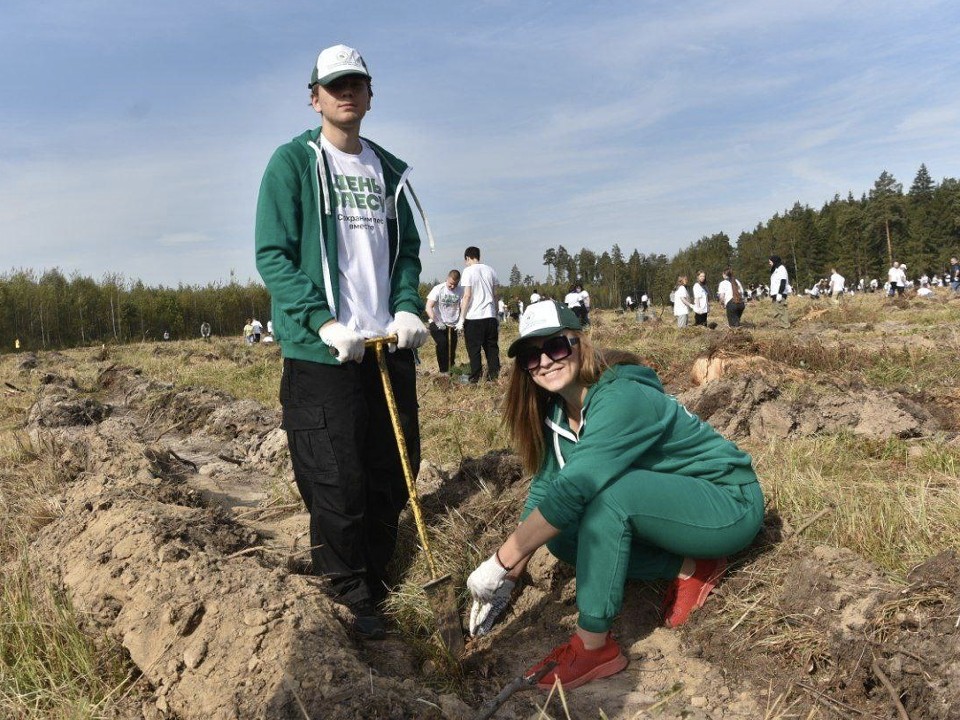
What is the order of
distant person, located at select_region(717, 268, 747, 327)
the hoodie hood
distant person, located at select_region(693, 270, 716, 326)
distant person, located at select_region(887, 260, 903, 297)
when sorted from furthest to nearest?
distant person, located at select_region(887, 260, 903, 297) → distant person, located at select_region(693, 270, 716, 326) → distant person, located at select_region(717, 268, 747, 327) → the hoodie hood

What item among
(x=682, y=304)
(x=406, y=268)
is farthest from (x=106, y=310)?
(x=406, y=268)

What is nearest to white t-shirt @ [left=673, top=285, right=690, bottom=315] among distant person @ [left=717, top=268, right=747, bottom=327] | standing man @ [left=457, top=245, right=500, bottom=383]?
distant person @ [left=717, top=268, right=747, bottom=327]

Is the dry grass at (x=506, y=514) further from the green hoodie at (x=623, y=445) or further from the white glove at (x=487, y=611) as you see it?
the green hoodie at (x=623, y=445)

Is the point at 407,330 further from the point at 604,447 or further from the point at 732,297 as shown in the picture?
the point at 732,297

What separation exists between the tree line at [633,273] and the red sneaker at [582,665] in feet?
56.6

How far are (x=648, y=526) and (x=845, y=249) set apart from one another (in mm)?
82427

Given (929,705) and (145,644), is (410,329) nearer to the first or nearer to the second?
(145,644)

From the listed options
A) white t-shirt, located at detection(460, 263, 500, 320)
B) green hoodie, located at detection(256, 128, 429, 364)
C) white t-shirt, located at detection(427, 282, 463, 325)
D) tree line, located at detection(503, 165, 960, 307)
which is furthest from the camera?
tree line, located at detection(503, 165, 960, 307)

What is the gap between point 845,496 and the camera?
3.12 metres

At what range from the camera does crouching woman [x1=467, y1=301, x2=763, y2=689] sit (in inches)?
91.2

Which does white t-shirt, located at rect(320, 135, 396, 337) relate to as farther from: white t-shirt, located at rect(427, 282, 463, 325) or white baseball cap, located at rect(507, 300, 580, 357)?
white t-shirt, located at rect(427, 282, 463, 325)

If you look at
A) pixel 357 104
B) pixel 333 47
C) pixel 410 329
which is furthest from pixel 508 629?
pixel 333 47

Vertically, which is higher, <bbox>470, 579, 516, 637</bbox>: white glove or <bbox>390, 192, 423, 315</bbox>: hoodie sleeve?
<bbox>390, 192, 423, 315</bbox>: hoodie sleeve

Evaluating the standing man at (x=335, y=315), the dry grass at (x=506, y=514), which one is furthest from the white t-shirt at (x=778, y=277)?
the standing man at (x=335, y=315)
